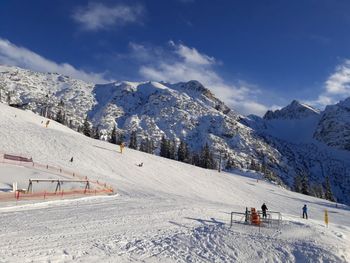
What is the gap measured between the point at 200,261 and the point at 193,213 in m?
12.2

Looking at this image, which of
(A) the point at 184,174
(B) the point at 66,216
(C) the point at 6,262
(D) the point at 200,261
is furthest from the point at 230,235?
(A) the point at 184,174

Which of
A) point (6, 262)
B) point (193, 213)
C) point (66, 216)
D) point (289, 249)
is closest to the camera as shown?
point (6, 262)

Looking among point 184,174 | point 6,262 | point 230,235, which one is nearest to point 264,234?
point 230,235

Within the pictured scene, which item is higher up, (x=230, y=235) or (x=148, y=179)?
(x=148, y=179)

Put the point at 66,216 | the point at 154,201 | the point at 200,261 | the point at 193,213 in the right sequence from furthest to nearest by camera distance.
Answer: the point at 154,201 → the point at 193,213 → the point at 66,216 → the point at 200,261

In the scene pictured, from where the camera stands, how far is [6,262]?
1560 centimetres

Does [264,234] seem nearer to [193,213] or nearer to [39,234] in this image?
[193,213]

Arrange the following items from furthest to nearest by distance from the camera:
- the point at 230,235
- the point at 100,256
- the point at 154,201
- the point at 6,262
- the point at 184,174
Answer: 1. the point at 184,174
2. the point at 154,201
3. the point at 230,235
4. the point at 100,256
5. the point at 6,262

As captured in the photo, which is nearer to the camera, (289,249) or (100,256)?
(100,256)

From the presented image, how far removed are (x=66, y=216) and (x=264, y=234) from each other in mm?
12406

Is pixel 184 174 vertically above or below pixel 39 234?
above

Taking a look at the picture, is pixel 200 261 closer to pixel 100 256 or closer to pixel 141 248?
pixel 141 248

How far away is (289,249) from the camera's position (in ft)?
72.6

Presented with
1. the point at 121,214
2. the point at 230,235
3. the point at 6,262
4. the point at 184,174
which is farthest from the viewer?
the point at 184,174
